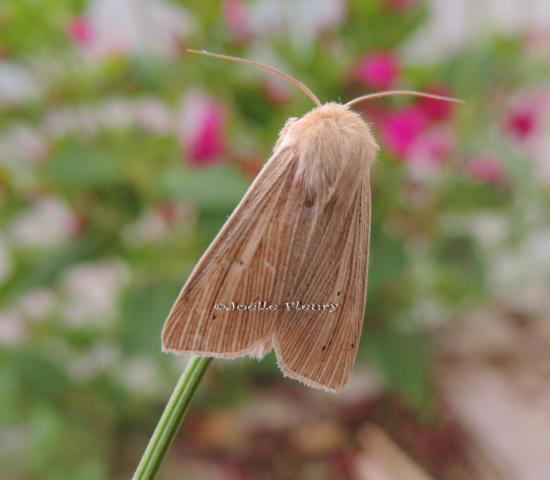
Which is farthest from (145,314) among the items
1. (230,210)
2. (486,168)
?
(486,168)

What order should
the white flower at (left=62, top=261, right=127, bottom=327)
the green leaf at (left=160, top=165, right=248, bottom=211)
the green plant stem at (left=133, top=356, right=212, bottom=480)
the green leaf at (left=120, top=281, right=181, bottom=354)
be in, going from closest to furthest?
the green plant stem at (left=133, top=356, right=212, bottom=480) < the green leaf at (left=160, top=165, right=248, bottom=211) < the green leaf at (left=120, top=281, right=181, bottom=354) < the white flower at (left=62, top=261, right=127, bottom=327)

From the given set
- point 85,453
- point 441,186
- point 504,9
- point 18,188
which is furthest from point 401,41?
point 504,9

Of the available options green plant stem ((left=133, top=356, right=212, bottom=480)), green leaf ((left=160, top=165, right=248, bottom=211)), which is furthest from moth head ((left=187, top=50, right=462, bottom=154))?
green leaf ((left=160, top=165, right=248, bottom=211))

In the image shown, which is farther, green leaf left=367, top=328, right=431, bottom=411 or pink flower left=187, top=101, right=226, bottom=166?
green leaf left=367, top=328, right=431, bottom=411

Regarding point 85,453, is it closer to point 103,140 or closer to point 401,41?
point 103,140

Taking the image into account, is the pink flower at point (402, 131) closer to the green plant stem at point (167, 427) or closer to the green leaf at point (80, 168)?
the green leaf at point (80, 168)

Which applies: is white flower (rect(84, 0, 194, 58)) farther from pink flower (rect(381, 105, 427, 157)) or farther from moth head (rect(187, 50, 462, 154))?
moth head (rect(187, 50, 462, 154))

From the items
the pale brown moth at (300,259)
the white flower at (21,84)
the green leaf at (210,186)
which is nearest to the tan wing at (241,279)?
the pale brown moth at (300,259)
